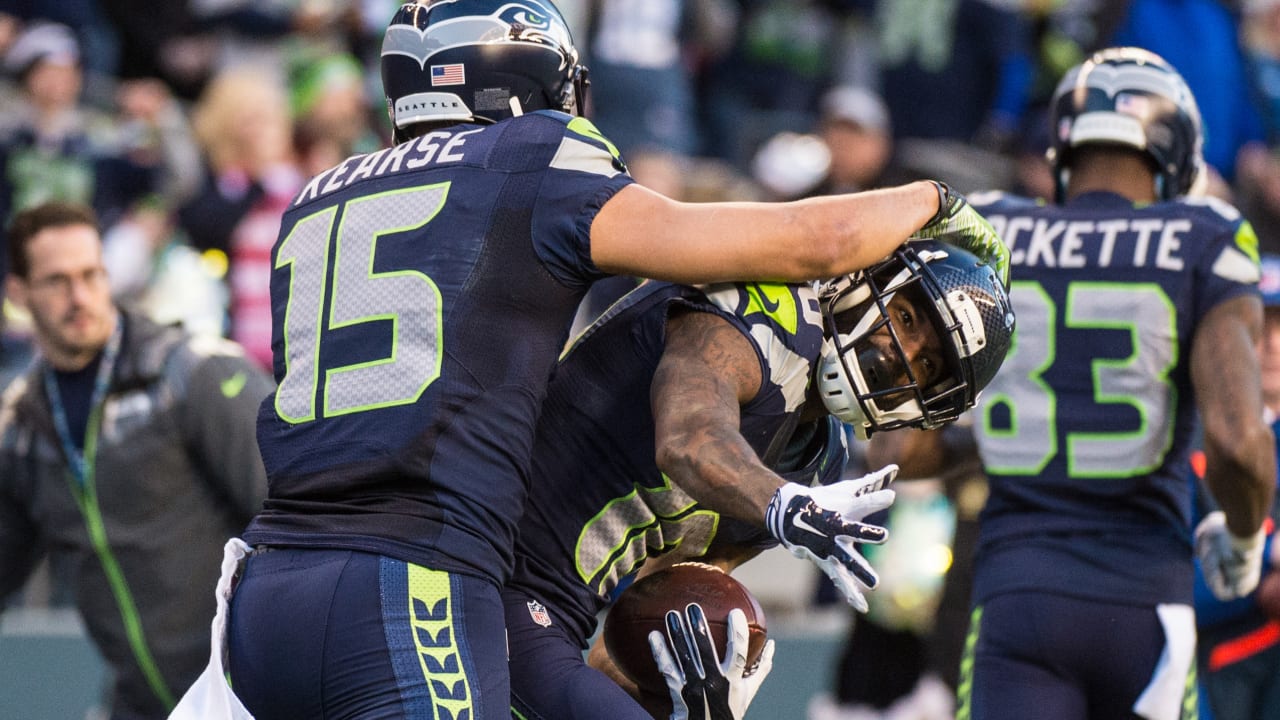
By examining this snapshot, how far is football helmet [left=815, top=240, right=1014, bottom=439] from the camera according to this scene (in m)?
3.76

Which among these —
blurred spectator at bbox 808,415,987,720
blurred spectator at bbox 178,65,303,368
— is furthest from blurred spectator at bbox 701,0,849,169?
blurred spectator at bbox 808,415,987,720

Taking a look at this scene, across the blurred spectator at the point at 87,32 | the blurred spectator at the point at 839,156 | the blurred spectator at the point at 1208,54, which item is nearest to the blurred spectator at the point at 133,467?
the blurred spectator at the point at 839,156

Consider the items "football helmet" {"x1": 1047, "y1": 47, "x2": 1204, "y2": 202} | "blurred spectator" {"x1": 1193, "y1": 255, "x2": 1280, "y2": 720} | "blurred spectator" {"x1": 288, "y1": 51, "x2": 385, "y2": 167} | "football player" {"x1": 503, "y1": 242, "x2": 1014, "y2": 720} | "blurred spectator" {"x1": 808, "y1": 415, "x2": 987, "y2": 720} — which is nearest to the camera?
"football player" {"x1": 503, "y1": 242, "x2": 1014, "y2": 720}

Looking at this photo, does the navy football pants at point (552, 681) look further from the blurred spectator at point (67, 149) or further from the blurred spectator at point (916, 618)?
the blurred spectator at point (67, 149)

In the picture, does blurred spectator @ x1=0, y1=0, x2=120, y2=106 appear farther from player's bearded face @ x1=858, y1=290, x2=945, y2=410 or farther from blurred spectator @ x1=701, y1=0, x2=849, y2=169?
player's bearded face @ x1=858, y1=290, x2=945, y2=410

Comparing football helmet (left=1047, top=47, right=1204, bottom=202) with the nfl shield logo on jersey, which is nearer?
the nfl shield logo on jersey

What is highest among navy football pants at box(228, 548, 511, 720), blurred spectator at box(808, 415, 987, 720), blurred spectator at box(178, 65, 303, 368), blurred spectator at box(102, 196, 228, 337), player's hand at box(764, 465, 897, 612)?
player's hand at box(764, 465, 897, 612)

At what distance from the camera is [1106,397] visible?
4930mm

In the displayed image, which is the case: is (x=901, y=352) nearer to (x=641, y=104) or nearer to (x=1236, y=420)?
(x=1236, y=420)

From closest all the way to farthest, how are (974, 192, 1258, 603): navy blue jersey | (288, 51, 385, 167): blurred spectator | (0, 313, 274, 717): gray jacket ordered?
(974, 192, 1258, 603): navy blue jersey → (0, 313, 274, 717): gray jacket → (288, 51, 385, 167): blurred spectator

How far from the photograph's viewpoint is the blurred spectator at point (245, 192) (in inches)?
339

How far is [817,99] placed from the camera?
1127cm

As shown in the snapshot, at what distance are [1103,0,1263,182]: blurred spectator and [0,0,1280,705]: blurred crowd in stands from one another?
0.01 m

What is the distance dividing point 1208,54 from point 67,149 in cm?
588
